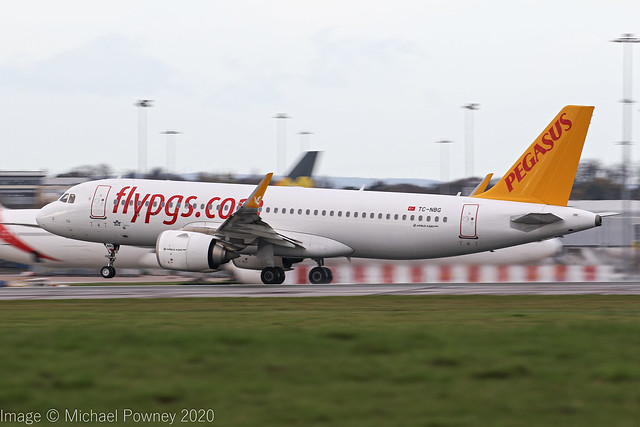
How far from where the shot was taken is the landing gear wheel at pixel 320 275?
3653 cm

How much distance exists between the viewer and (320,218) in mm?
35250

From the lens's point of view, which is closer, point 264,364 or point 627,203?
point 264,364

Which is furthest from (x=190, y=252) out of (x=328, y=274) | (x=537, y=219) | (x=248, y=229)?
(x=537, y=219)

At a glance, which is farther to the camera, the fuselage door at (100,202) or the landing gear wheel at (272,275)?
the fuselage door at (100,202)

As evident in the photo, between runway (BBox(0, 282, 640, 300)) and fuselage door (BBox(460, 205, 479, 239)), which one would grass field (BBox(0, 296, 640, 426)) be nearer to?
runway (BBox(0, 282, 640, 300))

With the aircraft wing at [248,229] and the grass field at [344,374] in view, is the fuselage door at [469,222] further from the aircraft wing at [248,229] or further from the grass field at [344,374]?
the grass field at [344,374]

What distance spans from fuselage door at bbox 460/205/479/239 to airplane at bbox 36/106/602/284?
0.12 feet

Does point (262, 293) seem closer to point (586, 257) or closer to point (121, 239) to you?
point (121, 239)

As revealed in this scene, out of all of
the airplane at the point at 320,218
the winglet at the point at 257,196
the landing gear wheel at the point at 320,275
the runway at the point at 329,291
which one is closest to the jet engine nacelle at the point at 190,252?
the airplane at the point at 320,218

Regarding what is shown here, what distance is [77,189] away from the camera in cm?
3756

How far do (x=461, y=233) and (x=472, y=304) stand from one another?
10.6 meters

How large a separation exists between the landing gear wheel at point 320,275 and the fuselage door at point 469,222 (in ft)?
19.5

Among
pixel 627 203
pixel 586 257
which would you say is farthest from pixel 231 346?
pixel 627 203

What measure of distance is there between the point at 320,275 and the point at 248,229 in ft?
14.9
